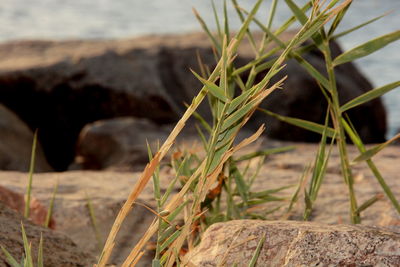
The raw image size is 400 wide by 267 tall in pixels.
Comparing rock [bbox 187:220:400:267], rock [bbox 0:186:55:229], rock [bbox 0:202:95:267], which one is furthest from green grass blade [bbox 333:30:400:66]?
rock [bbox 0:186:55:229]

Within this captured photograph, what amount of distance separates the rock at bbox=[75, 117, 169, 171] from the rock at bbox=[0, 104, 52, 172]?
0.20m

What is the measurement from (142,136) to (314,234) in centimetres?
225

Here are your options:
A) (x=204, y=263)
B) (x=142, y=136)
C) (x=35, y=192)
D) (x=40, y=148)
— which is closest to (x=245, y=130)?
(x=142, y=136)

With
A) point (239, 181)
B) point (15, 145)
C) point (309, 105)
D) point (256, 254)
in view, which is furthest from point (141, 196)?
point (309, 105)

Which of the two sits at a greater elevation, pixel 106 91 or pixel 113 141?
pixel 106 91

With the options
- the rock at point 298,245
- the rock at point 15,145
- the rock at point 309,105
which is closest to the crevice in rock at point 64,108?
the rock at point 15,145

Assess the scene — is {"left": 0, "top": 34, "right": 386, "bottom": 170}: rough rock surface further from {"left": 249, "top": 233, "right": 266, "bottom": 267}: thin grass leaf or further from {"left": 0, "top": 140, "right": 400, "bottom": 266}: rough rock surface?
{"left": 249, "top": 233, "right": 266, "bottom": 267}: thin grass leaf

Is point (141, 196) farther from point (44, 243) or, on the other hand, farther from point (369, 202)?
point (369, 202)

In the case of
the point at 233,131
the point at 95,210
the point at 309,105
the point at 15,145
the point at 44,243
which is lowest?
the point at 15,145

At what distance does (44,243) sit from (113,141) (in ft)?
6.27

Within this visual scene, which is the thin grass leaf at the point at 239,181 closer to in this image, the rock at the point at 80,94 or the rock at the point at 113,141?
the rock at the point at 113,141

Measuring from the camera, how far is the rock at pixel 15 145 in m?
3.24

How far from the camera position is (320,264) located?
898mm

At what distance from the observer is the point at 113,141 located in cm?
317
